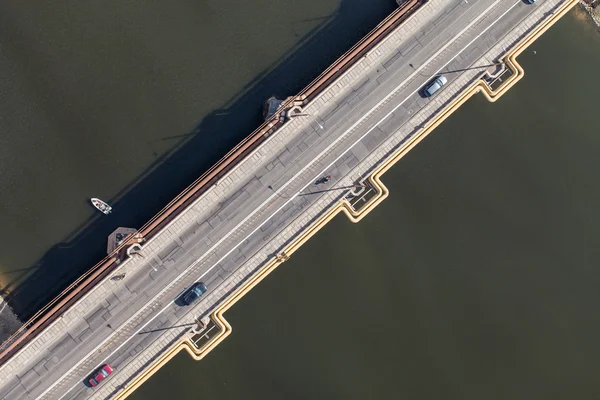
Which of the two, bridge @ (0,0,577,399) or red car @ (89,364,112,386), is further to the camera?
bridge @ (0,0,577,399)

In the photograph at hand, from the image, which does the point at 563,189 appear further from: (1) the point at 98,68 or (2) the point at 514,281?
(1) the point at 98,68

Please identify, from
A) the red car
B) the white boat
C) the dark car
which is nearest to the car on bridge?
the dark car

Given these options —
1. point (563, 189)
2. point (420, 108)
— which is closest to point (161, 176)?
point (420, 108)

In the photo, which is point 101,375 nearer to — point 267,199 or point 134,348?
point 134,348

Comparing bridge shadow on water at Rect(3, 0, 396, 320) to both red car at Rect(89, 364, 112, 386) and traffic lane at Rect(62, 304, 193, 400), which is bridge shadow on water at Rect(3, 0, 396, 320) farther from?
red car at Rect(89, 364, 112, 386)

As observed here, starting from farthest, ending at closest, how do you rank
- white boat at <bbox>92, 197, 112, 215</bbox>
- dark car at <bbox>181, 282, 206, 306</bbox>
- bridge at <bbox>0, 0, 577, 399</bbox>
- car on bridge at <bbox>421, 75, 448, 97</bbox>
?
white boat at <bbox>92, 197, 112, 215</bbox>, car on bridge at <bbox>421, 75, 448, 97</bbox>, dark car at <bbox>181, 282, 206, 306</bbox>, bridge at <bbox>0, 0, 577, 399</bbox>

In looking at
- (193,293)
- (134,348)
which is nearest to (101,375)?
(134,348)

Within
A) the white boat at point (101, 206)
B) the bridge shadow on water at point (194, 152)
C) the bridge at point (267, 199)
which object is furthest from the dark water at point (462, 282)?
the white boat at point (101, 206)
